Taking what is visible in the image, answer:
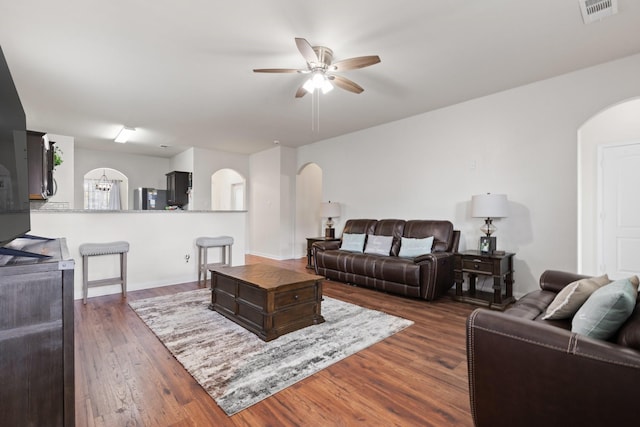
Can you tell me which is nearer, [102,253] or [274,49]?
[274,49]

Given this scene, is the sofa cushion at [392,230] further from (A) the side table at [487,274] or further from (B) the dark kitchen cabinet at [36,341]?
(B) the dark kitchen cabinet at [36,341]

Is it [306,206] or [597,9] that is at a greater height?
[597,9]

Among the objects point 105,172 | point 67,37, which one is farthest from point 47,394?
point 105,172

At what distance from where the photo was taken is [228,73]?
11.2ft

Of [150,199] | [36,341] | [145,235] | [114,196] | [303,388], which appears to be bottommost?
[303,388]

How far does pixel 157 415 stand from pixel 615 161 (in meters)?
6.02

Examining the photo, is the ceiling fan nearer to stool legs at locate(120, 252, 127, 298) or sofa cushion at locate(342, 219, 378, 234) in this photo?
sofa cushion at locate(342, 219, 378, 234)

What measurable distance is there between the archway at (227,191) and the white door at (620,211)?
7839 millimetres

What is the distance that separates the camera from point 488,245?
3.75 metres

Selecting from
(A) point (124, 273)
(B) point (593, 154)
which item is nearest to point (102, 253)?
(A) point (124, 273)

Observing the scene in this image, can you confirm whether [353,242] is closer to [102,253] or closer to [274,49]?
[274,49]

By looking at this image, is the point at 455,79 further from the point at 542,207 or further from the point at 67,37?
the point at 67,37

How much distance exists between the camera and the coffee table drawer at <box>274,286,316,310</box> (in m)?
2.64

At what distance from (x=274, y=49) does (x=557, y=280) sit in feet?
10.6
